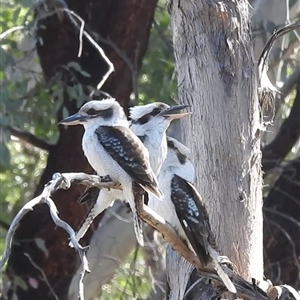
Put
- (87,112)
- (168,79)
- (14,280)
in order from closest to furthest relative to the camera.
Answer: (87,112)
(14,280)
(168,79)

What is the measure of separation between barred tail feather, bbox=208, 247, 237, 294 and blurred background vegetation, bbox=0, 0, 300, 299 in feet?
5.08

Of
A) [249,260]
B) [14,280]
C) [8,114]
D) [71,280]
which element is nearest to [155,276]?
[71,280]

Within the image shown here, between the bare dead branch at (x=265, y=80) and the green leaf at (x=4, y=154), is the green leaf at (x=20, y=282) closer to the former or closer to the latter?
the green leaf at (x=4, y=154)

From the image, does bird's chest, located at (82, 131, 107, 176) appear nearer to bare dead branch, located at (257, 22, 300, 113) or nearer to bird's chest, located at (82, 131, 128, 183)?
bird's chest, located at (82, 131, 128, 183)

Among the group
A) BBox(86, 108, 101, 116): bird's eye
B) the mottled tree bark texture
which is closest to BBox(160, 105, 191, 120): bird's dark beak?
BBox(86, 108, 101, 116): bird's eye

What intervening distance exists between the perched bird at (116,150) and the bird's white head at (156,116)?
79 mm

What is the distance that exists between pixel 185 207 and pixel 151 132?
245 millimetres

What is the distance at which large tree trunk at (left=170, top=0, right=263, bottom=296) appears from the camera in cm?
298

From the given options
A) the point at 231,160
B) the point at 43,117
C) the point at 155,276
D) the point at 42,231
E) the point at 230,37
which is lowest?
the point at 155,276

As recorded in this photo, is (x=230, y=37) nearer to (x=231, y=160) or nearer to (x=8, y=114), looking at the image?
(x=231, y=160)

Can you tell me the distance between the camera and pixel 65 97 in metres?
4.90

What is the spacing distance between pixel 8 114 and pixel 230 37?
174 centimetres

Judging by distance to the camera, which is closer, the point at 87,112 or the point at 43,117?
the point at 87,112

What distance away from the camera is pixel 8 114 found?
4488 millimetres
